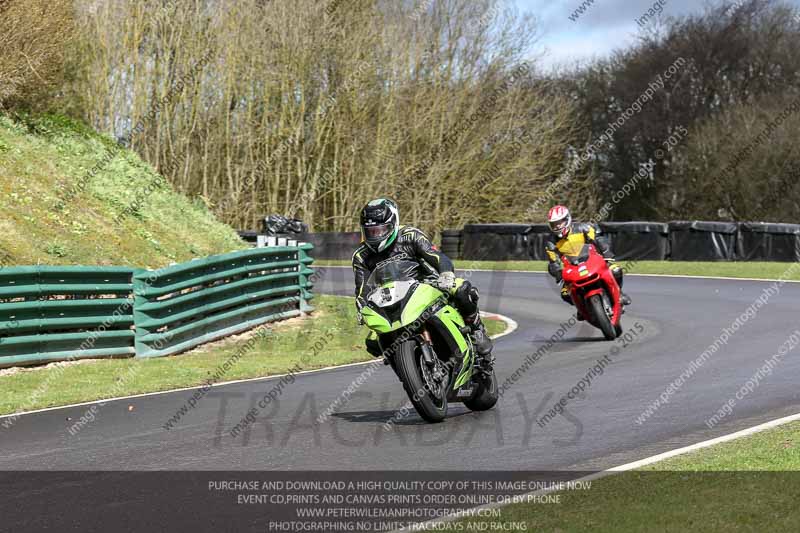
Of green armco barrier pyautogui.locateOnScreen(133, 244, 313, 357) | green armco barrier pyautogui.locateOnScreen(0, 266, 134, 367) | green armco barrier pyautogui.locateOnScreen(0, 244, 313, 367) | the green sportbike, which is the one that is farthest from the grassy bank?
the green sportbike

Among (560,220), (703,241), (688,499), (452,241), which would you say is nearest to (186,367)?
(560,220)

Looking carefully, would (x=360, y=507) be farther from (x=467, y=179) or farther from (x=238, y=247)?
(x=467, y=179)

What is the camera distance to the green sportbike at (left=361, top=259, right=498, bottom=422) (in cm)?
845

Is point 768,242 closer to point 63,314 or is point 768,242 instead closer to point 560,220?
point 560,220

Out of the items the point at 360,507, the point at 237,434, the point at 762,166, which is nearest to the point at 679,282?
the point at 237,434

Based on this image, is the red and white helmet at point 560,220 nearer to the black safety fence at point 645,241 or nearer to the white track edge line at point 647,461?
the white track edge line at point 647,461

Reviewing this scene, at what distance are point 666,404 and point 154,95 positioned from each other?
33819 mm

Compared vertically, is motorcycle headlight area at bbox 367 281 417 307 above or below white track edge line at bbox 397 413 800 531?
above

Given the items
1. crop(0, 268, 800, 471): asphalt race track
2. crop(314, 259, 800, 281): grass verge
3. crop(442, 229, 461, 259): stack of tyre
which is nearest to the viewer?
crop(0, 268, 800, 471): asphalt race track

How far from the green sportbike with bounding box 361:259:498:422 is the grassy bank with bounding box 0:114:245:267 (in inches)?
423

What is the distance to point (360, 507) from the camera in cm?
606

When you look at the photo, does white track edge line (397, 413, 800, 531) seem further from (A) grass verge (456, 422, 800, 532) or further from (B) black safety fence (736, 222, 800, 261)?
(B) black safety fence (736, 222, 800, 261)

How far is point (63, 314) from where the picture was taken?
47.6ft

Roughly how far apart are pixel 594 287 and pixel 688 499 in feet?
29.2
